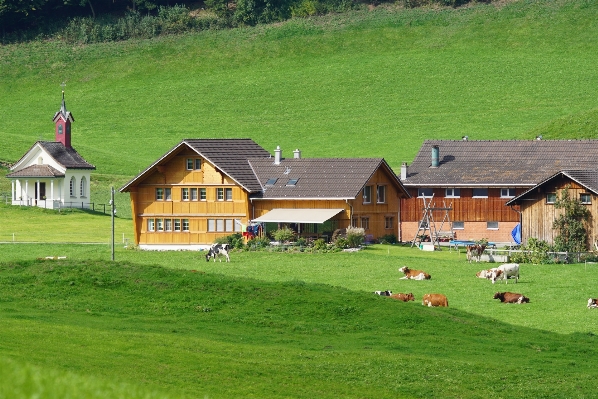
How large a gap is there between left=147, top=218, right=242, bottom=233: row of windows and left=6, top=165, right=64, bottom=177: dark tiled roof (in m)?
19.6

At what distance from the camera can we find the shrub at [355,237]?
55406 millimetres

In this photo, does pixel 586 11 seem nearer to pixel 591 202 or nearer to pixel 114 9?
pixel 114 9

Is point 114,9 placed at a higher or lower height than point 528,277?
higher

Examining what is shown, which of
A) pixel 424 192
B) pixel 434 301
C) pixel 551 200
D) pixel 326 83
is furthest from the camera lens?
pixel 326 83

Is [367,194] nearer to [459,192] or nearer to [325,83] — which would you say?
[459,192]

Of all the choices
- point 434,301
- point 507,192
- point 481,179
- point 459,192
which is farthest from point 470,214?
point 434,301

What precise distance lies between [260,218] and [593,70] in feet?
207

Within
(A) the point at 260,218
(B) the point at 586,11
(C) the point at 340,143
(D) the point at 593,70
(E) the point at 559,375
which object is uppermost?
(B) the point at 586,11

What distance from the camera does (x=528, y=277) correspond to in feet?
141

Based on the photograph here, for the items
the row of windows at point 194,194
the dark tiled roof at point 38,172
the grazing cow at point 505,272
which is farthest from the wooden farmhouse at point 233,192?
the dark tiled roof at point 38,172

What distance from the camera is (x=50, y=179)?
8006cm

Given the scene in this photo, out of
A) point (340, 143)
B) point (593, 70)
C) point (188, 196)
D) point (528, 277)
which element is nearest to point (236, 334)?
point (528, 277)

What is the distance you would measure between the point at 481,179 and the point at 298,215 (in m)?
12.2

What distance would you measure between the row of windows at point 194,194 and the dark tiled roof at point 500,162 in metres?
10.4
